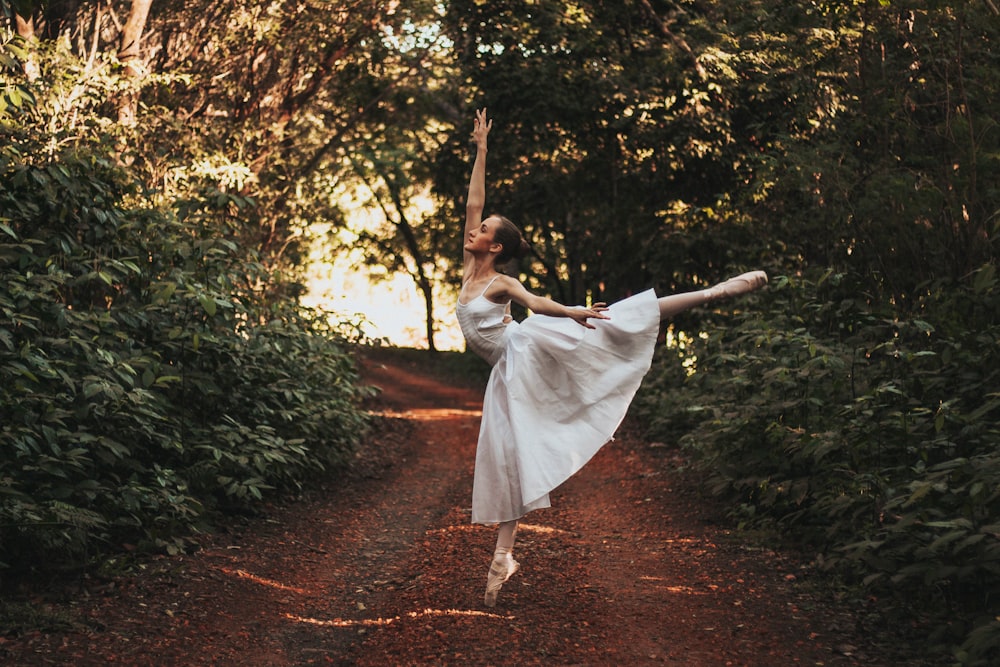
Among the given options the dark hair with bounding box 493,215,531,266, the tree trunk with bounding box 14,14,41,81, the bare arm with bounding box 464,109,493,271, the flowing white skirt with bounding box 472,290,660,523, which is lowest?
the flowing white skirt with bounding box 472,290,660,523

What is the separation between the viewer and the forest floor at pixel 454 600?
186 inches

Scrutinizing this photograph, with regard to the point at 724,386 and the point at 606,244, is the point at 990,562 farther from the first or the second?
the point at 606,244

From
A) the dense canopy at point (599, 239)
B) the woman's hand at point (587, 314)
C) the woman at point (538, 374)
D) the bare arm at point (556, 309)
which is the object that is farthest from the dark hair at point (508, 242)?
the dense canopy at point (599, 239)

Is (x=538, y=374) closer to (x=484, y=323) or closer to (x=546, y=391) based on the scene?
(x=546, y=391)

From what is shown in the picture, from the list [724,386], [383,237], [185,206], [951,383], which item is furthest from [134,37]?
[383,237]

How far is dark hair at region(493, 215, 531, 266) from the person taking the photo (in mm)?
5613

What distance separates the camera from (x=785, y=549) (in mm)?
6691

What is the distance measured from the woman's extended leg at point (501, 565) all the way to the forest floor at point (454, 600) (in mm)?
131

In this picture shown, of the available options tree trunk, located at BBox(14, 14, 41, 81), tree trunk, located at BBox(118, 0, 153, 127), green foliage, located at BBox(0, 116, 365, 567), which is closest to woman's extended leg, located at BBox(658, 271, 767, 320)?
green foliage, located at BBox(0, 116, 365, 567)

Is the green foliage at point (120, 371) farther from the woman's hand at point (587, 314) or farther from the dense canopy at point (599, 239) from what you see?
the woman's hand at point (587, 314)

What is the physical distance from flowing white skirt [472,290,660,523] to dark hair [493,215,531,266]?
0.44 metres

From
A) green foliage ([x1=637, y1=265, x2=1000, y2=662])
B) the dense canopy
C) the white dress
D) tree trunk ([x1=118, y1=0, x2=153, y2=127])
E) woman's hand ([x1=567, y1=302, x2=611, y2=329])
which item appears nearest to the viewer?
green foliage ([x1=637, y1=265, x2=1000, y2=662])

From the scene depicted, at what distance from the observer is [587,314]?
521cm

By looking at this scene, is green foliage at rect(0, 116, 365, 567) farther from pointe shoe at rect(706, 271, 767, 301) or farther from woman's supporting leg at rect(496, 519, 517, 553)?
pointe shoe at rect(706, 271, 767, 301)
